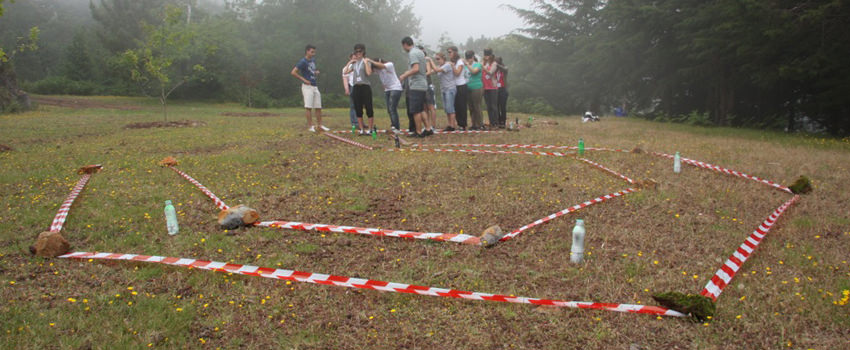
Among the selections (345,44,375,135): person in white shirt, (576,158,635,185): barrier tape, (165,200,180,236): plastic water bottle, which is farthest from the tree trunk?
(576,158,635,185): barrier tape

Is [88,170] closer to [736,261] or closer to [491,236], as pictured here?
[491,236]

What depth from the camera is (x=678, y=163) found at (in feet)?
22.2

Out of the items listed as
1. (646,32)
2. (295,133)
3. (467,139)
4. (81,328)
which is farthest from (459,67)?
(646,32)

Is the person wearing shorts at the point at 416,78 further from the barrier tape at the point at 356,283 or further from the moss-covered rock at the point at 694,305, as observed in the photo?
the moss-covered rock at the point at 694,305

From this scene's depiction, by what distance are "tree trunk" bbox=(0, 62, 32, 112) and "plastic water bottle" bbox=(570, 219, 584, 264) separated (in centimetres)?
2325

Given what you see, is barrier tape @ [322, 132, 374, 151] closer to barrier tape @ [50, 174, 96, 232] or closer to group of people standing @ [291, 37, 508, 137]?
group of people standing @ [291, 37, 508, 137]

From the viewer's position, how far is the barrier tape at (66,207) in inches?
179

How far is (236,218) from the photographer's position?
15.1ft

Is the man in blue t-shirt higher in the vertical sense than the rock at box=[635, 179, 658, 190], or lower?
higher

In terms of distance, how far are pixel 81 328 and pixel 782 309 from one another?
423 cm

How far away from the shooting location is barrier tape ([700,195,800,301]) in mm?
3198

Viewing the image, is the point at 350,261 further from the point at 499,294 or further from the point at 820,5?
the point at 820,5

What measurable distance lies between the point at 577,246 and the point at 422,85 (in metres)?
6.60

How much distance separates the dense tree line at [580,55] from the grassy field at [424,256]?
18.8ft
